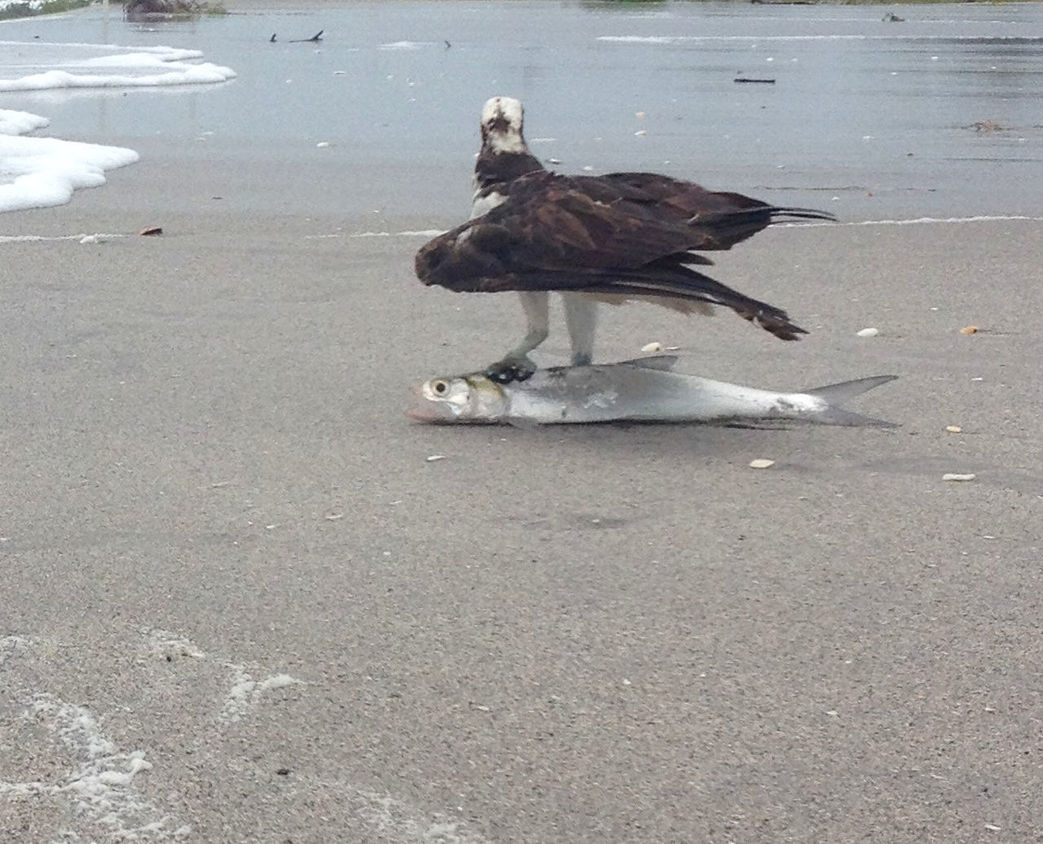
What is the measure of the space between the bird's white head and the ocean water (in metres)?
4.15

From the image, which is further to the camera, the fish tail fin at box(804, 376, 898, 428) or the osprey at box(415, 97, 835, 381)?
the fish tail fin at box(804, 376, 898, 428)

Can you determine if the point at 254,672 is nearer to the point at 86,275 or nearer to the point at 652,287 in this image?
the point at 652,287

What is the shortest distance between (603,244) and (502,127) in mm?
795

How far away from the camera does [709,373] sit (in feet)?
19.9

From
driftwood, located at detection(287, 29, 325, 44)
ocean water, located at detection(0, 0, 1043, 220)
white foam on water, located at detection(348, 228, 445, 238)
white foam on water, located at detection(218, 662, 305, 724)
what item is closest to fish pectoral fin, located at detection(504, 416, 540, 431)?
white foam on water, located at detection(218, 662, 305, 724)

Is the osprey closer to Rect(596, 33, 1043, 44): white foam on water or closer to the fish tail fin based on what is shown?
the fish tail fin

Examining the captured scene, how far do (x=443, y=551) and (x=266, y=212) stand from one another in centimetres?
574

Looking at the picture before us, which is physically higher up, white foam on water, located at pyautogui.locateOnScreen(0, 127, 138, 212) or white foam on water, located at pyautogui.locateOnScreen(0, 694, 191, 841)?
white foam on water, located at pyautogui.locateOnScreen(0, 694, 191, 841)

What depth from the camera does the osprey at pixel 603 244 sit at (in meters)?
5.03

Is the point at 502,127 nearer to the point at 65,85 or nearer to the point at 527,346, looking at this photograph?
the point at 527,346

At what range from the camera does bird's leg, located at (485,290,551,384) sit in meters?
5.46

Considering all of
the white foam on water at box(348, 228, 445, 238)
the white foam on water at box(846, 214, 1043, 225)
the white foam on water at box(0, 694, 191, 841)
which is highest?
the white foam on water at box(0, 694, 191, 841)

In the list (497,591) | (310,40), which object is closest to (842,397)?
(497,591)

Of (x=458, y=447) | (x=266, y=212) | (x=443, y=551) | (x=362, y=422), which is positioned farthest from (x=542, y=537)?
(x=266, y=212)
